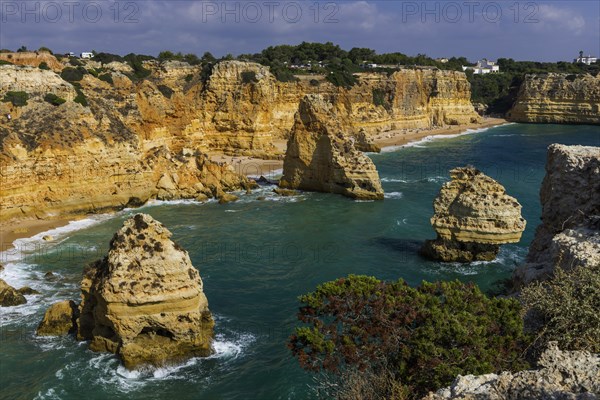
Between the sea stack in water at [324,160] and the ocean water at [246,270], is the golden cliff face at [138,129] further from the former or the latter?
the sea stack in water at [324,160]

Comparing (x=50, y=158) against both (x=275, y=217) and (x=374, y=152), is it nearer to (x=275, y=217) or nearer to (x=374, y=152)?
(x=275, y=217)

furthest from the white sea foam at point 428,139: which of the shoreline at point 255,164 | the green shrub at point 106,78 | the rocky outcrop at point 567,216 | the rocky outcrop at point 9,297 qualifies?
the rocky outcrop at point 9,297

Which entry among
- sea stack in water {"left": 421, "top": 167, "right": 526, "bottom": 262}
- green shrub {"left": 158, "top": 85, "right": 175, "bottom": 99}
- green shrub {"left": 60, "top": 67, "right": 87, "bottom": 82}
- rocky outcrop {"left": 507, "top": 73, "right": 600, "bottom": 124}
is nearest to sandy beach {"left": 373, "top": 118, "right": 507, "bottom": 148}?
rocky outcrop {"left": 507, "top": 73, "right": 600, "bottom": 124}

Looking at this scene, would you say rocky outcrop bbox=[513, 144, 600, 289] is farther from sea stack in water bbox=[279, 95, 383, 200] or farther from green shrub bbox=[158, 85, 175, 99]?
green shrub bbox=[158, 85, 175, 99]

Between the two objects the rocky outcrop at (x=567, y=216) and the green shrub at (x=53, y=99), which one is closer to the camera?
the rocky outcrop at (x=567, y=216)

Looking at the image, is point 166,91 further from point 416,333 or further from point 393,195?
point 416,333
